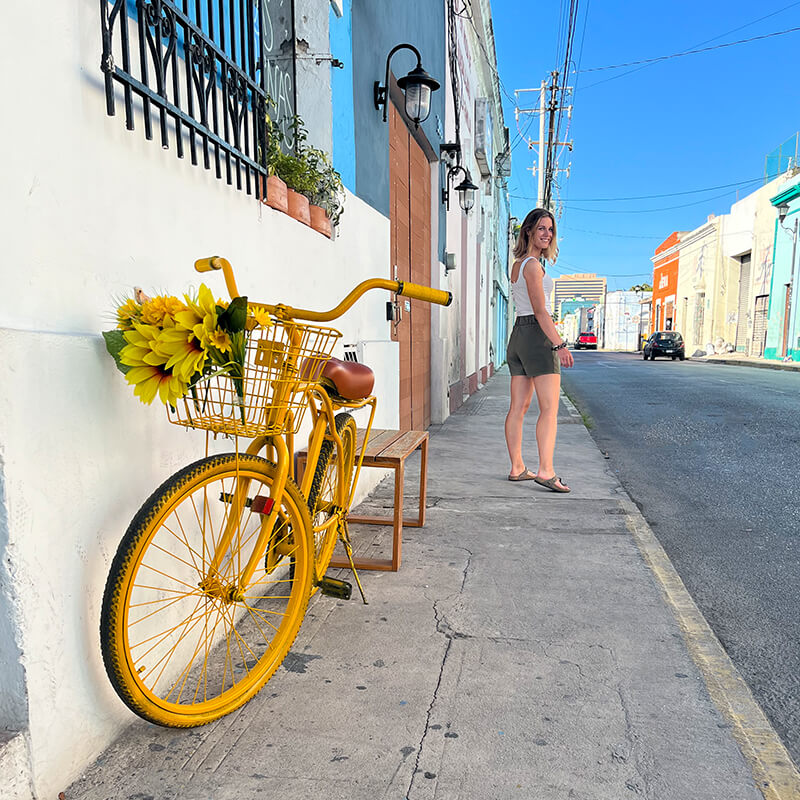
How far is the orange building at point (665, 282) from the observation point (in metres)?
44.0

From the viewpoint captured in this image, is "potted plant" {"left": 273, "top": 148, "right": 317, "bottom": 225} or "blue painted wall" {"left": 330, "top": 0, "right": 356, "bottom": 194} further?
"blue painted wall" {"left": 330, "top": 0, "right": 356, "bottom": 194}

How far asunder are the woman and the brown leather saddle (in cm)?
225

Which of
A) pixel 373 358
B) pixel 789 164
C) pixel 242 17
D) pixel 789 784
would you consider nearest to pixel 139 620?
pixel 789 784

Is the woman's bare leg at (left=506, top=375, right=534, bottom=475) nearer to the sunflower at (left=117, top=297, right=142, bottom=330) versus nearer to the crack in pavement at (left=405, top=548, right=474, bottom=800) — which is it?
the crack in pavement at (left=405, top=548, right=474, bottom=800)

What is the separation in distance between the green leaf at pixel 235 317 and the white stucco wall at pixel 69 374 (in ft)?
1.09

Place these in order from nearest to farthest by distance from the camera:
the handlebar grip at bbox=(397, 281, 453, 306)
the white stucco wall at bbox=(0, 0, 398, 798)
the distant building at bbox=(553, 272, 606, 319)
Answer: the white stucco wall at bbox=(0, 0, 398, 798) → the handlebar grip at bbox=(397, 281, 453, 306) → the distant building at bbox=(553, 272, 606, 319)

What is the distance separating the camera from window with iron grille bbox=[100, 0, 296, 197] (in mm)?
1748

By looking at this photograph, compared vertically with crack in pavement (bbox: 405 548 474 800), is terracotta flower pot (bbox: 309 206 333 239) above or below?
above

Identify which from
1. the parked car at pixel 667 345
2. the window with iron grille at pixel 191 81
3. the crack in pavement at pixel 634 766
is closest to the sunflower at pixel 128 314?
the window with iron grille at pixel 191 81

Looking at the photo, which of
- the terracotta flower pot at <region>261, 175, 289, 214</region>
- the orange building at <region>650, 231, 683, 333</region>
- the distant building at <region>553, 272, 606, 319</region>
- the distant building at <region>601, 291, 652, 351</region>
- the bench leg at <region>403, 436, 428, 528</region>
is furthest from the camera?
the distant building at <region>553, 272, 606, 319</region>

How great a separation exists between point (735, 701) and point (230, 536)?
1.62 meters

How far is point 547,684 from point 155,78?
2.26m

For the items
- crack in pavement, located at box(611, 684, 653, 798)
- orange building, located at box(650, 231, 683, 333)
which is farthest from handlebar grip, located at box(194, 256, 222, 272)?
orange building, located at box(650, 231, 683, 333)

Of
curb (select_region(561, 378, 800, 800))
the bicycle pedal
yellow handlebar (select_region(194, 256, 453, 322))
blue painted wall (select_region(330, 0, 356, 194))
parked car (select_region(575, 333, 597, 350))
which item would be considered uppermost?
blue painted wall (select_region(330, 0, 356, 194))
